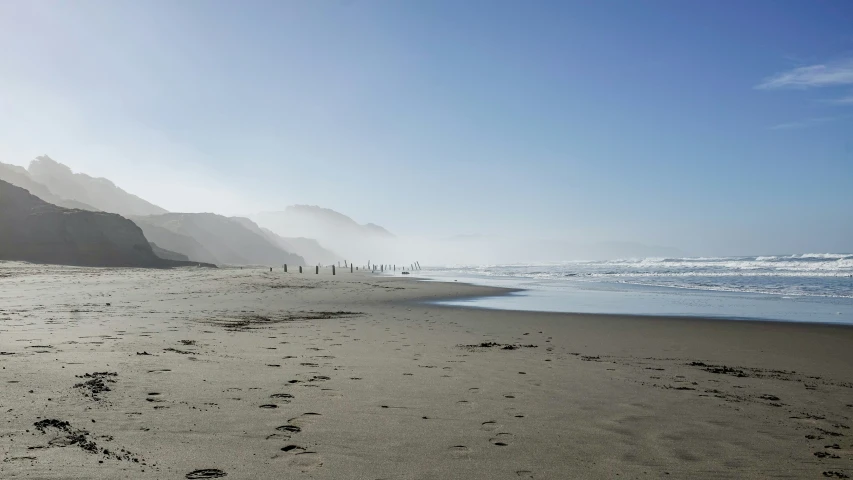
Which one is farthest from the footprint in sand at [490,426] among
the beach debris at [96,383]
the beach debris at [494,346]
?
the beach debris at [494,346]

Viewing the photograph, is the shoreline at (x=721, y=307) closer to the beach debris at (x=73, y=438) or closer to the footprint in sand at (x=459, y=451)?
the footprint in sand at (x=459, y=451)

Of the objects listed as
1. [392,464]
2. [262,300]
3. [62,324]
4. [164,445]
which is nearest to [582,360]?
[392,464]

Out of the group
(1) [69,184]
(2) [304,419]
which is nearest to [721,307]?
(2) [304,419]

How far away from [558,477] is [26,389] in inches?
220

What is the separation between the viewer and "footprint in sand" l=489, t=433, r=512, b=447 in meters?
4.43

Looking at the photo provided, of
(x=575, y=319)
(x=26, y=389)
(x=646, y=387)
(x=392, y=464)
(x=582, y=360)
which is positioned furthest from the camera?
(x=575, y=319)

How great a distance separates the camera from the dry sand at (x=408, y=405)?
3.92m

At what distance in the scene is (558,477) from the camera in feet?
12.3

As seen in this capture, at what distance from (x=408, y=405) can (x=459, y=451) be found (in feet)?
4.84

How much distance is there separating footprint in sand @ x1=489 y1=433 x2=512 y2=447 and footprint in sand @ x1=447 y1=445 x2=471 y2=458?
309 mm

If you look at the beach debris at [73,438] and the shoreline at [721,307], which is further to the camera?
the shoreline at [721,307]

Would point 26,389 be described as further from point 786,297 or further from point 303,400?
point 786,297

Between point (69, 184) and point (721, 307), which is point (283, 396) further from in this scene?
point (69, 184)

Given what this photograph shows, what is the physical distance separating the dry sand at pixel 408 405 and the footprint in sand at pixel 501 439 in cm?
4
